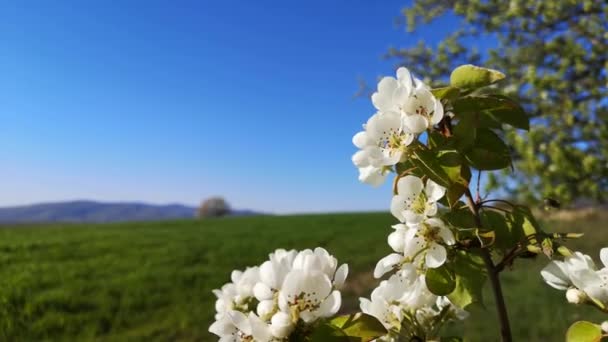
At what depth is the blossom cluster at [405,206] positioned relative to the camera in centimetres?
102

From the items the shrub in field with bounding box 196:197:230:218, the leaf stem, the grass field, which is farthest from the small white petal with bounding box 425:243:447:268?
the shrub in field with bounding box 196:197:230:218

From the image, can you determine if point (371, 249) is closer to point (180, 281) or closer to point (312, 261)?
point (180, 281)

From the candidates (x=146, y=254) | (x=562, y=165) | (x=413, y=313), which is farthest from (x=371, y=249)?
(x=413, y=313)

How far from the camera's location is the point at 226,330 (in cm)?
106

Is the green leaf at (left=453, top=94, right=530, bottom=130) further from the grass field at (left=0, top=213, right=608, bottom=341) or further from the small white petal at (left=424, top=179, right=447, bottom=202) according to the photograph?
the grass field at (left=0, top=213, right=608, bottom=341)

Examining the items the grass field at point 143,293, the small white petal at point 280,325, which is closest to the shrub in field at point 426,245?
the small white petal at point 280,325

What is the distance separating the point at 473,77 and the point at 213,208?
7663 centimetres

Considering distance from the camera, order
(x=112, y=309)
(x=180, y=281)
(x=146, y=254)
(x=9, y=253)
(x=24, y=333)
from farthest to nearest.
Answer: (x=146, y=254), (x=9, y=253), (x=180, y=281), (x=112, y=309), (x=24, y=333)

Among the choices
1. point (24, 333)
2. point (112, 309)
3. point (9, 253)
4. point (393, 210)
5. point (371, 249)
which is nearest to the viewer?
point (393, 210)

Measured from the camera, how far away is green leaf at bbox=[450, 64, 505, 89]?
1.04 m

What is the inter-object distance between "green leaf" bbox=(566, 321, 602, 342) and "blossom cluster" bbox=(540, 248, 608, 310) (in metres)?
0.05

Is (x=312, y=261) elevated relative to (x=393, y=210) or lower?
lower

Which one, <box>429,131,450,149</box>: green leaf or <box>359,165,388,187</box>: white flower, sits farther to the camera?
<box>359,165,388,187</box>: white flower

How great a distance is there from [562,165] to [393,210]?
15.6 ft
